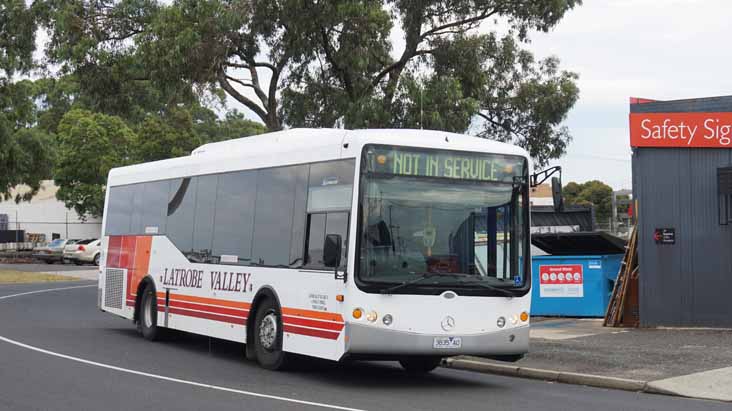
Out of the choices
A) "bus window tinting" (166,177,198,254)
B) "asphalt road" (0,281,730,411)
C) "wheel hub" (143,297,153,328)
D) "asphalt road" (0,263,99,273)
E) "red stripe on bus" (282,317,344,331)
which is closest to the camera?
"asphalt road" (0,281,730,411)

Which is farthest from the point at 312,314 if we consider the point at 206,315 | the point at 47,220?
the point at 47,220

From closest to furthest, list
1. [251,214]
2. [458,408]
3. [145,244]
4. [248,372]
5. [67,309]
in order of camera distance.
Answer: [458,408], [248,372], [251,214], [145,244], [67,309]

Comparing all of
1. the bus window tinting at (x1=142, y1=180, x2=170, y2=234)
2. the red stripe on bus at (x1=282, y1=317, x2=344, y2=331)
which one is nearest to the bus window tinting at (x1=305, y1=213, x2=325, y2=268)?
the red stripe on bus at (x1=282, y1=317, x2=344, y2=331)

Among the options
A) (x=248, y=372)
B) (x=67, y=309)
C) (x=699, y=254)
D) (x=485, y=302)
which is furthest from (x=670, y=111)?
(x=67, y=309)

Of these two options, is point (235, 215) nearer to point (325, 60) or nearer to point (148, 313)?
point (148, 313)

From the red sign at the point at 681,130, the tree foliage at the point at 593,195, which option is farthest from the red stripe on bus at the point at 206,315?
the tree foliage at the point at 593,195

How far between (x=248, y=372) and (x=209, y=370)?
59cm

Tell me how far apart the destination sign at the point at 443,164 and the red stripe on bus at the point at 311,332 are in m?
2.05

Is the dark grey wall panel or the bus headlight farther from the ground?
the dark grey wall panel

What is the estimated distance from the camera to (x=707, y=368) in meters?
13.8

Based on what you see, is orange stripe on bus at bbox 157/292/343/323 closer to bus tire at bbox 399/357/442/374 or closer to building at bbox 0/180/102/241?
bus tire at bbox 399/357/442/374

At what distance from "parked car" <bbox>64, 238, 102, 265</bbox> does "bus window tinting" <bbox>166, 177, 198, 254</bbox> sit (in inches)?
1500

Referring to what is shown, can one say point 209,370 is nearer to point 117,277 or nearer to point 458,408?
point 458,408

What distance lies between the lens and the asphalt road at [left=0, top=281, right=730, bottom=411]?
35.2 feet
